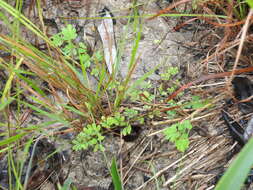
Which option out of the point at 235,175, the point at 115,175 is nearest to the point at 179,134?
the point at 115,175

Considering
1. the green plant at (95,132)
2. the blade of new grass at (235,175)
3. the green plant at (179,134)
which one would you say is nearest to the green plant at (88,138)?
the green plant at (95,132)

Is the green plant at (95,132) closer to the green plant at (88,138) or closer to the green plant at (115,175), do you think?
the green plant at (88,138)

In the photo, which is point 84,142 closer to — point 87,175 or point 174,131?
point 87,175

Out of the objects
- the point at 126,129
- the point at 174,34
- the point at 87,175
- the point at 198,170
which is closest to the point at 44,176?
the point at 87,175

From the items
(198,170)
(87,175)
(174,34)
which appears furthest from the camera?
(174,34)

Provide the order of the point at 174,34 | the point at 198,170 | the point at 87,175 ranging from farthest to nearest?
the point at 174,34, the point at 87,175, the point at 198,170

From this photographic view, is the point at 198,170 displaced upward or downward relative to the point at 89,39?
downward

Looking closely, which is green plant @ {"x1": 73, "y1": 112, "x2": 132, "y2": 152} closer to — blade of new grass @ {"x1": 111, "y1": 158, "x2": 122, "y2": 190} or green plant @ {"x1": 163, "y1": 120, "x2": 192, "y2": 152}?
green plant @ {"x1": 163, "y1": 120, "x2": 192, "y2": 152}

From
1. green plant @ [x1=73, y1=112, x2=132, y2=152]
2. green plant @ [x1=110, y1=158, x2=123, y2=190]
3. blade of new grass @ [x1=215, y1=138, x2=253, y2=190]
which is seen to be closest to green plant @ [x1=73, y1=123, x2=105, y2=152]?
green plant @ [x1=73, y1=112, x2=132, y2=152]

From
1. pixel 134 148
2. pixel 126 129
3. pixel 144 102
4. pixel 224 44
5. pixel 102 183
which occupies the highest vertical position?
pixel 224 44
